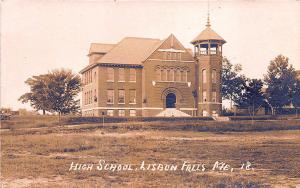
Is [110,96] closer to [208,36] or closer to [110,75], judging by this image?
[110,75]

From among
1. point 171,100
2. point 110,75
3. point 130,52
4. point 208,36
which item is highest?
point 208,36

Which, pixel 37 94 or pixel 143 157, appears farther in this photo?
pixel 37 94

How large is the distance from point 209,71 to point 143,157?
3436 cm

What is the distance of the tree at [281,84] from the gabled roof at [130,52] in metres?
14.5

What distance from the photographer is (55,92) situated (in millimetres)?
42469

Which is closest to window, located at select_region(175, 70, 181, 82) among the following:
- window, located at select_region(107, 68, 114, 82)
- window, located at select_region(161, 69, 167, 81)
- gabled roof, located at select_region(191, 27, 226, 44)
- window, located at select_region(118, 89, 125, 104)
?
window, located at select_region(161, 69, 167, 81)

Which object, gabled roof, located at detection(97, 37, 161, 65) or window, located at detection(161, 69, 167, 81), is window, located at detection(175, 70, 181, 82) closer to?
window, located at detection(161, 69, 167, 81)

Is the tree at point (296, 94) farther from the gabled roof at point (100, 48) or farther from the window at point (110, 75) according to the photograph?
the gabled roof at point (100, 48)

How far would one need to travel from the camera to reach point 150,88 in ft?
169

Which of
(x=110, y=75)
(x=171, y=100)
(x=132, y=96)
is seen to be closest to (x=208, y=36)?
(x=171, y=100)

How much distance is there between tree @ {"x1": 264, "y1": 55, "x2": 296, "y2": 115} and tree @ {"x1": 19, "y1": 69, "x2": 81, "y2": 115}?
70.0 ft

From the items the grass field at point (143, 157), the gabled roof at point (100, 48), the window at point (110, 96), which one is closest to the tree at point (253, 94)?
the grass field at point (143, 157)

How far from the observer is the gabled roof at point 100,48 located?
55331 millimetres

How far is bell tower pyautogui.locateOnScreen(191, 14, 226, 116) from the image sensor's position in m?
51.5
